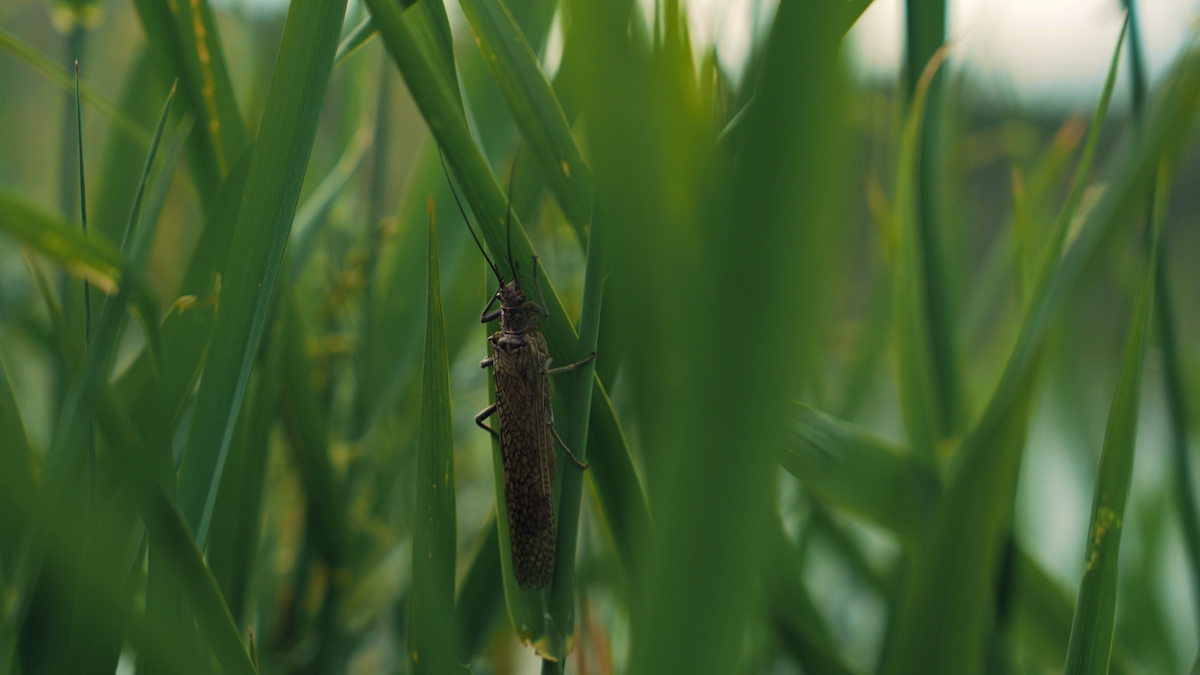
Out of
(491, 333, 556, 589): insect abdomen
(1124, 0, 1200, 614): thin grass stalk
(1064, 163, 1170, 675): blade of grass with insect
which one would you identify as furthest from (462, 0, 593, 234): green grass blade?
(1124, 0, 1200, 614): thin grass stalk

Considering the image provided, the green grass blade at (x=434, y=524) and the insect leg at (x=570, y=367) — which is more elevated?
the insect leg at (x=570, y=367)

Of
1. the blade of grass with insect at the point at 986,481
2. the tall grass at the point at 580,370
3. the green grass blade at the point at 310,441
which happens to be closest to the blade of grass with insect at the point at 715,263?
the tall grass at the point at 580,370

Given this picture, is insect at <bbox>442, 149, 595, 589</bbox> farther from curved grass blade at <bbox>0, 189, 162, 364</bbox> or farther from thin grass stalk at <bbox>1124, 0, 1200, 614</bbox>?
thin grass stalk at <bbox>1124, 0, 1200, 614</bbox>

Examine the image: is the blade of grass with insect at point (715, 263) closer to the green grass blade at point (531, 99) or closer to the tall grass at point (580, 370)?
the tall grass at point (580, 370)

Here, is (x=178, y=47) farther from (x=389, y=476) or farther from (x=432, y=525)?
(x=389, y=476)

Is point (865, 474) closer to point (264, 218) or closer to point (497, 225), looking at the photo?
point (497, 225)

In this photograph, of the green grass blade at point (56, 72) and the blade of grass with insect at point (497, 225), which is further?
the green grass blade at point (56, 72)

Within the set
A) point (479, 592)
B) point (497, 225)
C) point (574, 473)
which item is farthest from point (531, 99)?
point (479, 592)
